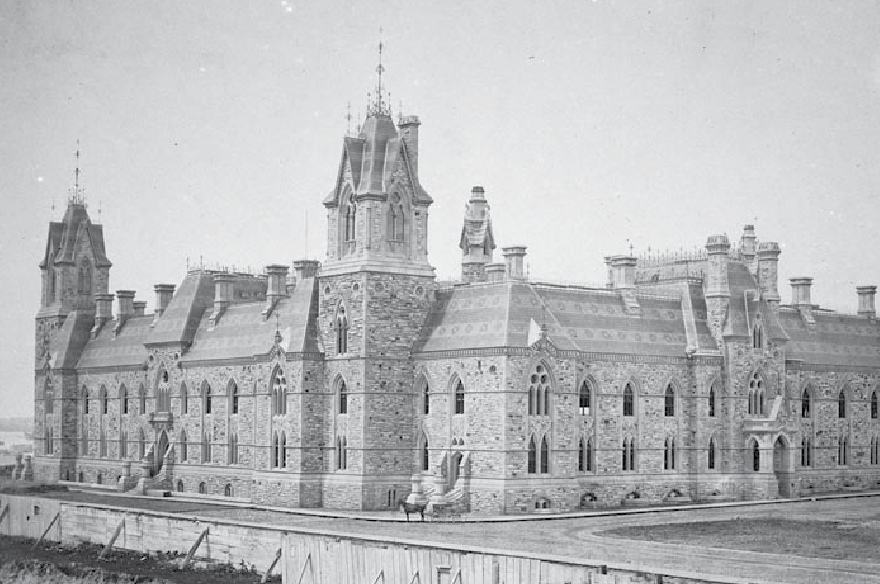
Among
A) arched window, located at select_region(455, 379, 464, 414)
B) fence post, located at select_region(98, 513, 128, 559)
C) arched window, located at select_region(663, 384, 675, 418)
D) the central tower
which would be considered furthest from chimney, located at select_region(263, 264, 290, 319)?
arched window, located at select_region(663, 384, 675, 418)

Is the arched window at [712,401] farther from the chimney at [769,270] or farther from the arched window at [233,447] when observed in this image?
the arched window at [233,447]

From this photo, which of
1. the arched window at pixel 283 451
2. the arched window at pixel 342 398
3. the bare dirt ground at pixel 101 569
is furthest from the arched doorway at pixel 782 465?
the bare dirt ground at pixel 101 569

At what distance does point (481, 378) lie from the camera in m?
68.1

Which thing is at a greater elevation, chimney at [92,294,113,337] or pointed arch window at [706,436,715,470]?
chimney at [92,294,113,337]

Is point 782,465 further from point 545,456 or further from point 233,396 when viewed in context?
point 233,396

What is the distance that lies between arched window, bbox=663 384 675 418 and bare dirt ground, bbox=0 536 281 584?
25.7 metres

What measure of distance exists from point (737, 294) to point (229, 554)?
30778 mm

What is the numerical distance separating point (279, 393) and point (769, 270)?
996 inches

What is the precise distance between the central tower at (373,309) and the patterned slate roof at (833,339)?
21578mm

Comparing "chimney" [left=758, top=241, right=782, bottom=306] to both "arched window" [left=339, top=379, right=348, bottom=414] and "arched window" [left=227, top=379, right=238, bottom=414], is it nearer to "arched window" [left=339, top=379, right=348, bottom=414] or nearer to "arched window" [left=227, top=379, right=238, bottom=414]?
"arched window" [left=339, top=379, right=348, bottom=414]

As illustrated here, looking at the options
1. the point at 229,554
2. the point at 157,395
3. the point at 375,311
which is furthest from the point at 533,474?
the point at 157,395

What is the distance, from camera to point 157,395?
87000 millimetres

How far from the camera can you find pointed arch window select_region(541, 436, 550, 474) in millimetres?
68125

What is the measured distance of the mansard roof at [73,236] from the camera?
99.8 metres
